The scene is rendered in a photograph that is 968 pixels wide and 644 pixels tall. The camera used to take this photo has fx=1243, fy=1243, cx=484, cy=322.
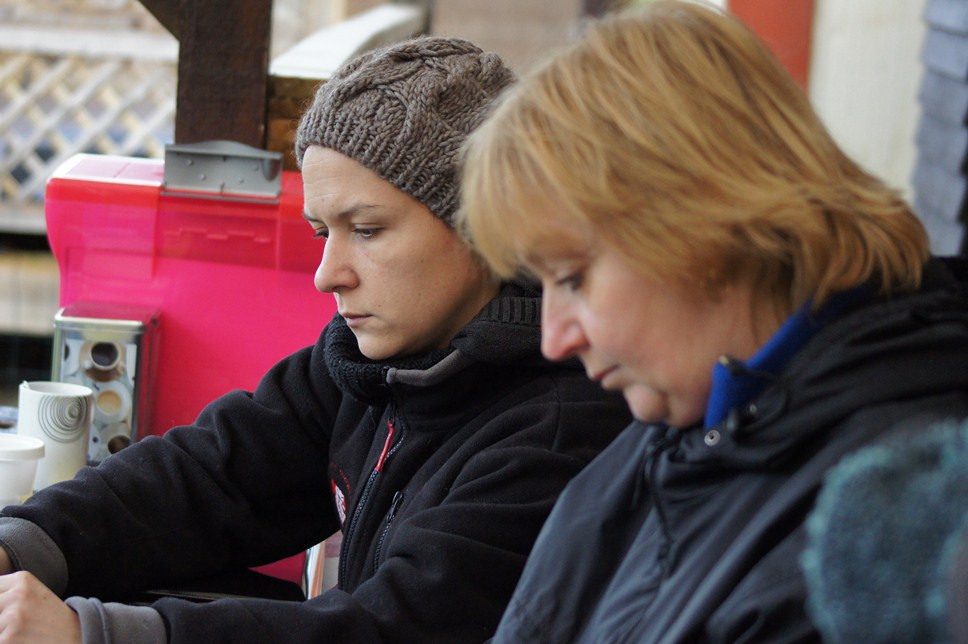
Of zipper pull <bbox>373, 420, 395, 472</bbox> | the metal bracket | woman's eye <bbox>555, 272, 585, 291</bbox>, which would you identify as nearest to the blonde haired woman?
woman's eye <bbox>555, 272, 585, 291</bbox>

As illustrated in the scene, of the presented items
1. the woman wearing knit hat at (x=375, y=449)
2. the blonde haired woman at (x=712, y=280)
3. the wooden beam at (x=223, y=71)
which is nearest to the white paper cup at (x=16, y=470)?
the woman wearing knit hat at (x=375, y=449)

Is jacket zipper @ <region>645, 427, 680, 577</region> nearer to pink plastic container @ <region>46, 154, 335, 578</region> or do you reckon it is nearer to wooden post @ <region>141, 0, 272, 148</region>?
pink plastic container @ <region>46, 154, 335, 578</region>

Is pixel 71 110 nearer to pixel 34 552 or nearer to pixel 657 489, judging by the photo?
pixel 34 552

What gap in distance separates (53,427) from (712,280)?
1.43 meters

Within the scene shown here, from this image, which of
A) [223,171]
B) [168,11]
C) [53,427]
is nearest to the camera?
[53,427]

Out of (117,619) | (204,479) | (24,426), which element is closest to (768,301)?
(117,619)

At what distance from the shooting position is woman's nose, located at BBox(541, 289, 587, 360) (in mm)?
1098

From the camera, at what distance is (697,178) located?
3.30ft

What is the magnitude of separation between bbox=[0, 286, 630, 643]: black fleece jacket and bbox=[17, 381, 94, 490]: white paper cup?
0.27 meters

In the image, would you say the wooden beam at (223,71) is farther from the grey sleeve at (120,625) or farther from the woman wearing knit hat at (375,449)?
the grey sleeve at (120,625)

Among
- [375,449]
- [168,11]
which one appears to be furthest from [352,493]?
[168,11]

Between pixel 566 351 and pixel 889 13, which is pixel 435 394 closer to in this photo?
pixel 566 351

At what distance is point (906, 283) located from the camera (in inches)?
39.5

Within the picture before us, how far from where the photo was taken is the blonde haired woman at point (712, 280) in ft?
3.08
